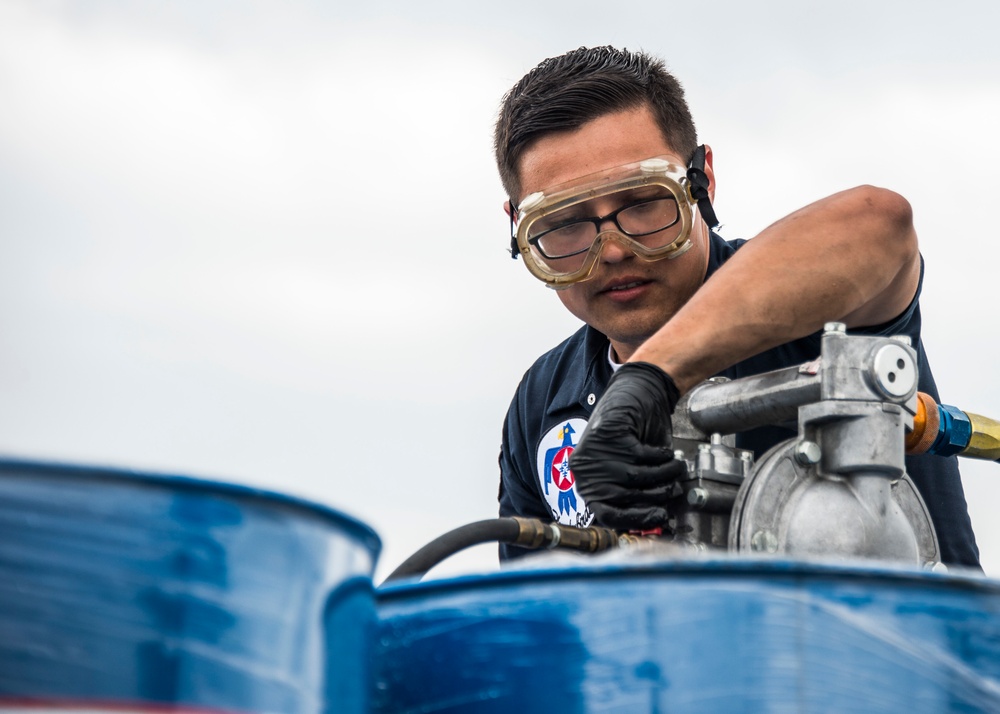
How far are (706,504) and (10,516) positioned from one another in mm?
968

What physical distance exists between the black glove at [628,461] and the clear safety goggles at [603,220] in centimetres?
58

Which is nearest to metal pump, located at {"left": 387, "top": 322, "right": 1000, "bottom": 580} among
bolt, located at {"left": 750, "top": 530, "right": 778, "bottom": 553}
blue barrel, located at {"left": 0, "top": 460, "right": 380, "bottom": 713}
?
bolt, located at {"left": 750, "top": 530, "right": 778, "bottom": 553}

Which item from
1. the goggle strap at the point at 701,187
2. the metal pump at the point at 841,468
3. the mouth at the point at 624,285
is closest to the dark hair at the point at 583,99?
the goggle strap at the point at 701,187

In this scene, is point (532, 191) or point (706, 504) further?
point (532, 191)

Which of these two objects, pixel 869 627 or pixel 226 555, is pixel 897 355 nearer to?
pixel 869 627

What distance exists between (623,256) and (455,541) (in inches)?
37.0

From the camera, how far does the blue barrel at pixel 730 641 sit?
0.79 metres

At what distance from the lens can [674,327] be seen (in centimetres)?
156

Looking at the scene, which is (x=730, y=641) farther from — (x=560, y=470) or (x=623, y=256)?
(x=560, y=470)

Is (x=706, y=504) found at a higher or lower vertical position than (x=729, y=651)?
higher

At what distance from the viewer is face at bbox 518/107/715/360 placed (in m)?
2.20

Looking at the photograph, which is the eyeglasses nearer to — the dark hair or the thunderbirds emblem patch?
the dark hair

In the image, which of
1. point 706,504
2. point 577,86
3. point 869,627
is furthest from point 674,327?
point 577,86

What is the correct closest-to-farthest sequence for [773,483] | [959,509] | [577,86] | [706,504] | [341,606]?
[341,606] → [773,483] → [706,504] → [959,509] → [577,86]
